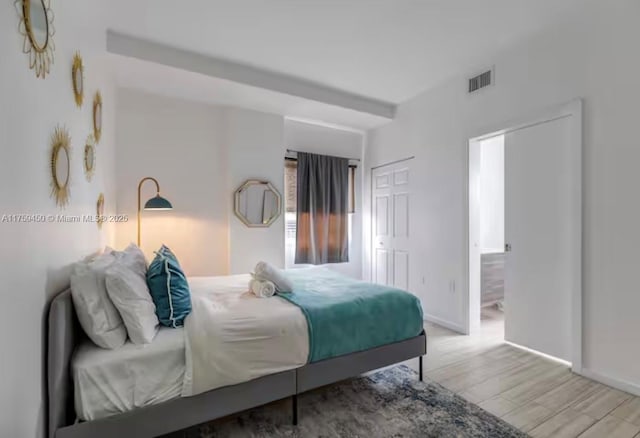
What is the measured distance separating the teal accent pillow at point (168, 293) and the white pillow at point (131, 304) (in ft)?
0.36

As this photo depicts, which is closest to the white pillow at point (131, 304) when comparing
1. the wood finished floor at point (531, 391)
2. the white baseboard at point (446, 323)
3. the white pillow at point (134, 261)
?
the white pillow at point (134, 261)

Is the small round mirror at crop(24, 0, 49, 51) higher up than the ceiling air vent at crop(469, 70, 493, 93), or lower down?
lower down

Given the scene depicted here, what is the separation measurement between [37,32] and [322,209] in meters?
3.62

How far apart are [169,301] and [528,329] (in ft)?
10.4

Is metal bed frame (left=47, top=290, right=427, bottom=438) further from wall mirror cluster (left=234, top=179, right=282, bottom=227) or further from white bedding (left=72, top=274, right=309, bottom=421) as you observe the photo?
wall mirror cluster (left=234, top=179, right=282, bottom=227)

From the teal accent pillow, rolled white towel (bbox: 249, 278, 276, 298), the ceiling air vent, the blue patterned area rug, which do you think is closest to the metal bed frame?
the blue patterned area rug

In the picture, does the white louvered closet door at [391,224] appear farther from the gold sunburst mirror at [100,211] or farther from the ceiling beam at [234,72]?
the gold sunburst mirror at [100,211]

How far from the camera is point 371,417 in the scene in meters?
1.96

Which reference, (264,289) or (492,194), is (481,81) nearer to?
(492,194)

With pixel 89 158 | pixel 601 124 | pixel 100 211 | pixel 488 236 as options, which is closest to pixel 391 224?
pixel 488 236

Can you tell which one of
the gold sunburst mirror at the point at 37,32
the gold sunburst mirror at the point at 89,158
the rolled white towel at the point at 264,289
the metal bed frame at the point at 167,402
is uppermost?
the gold sunburst mirror at the point at 37,32

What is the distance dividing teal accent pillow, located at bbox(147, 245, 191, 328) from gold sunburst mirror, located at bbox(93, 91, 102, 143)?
124 cm

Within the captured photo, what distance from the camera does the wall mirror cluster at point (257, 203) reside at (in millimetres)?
3861

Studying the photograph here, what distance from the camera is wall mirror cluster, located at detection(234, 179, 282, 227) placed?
386 cm
